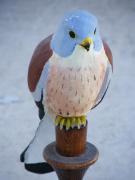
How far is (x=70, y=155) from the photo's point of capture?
872 mm

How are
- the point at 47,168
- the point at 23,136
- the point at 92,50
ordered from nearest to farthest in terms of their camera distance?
the point at 92,50 < the point at 47,168 < the point at 23,136

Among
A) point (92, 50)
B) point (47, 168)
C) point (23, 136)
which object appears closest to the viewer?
point (92, 50)

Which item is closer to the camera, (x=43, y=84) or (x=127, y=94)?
(x=43, y=84)

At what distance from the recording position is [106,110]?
4.93ft

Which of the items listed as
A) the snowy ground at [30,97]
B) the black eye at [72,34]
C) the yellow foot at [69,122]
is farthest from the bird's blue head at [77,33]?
the snowy ground at [30,97]

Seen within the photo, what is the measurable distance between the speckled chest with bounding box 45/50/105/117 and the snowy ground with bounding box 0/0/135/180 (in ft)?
1.80

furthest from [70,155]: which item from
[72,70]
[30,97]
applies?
[30,97]

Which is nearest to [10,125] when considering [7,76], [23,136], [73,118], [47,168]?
[23,136]

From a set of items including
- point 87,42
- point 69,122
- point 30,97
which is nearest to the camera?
point 87,42

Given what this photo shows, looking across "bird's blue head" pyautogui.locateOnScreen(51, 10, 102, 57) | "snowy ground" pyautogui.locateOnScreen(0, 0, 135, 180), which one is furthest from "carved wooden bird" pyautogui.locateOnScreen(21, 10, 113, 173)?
"snowy ground" pyautogui.locateOnScreen(0, 0, 135, 180)

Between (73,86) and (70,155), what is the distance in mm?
143

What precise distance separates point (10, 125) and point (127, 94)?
38 cm

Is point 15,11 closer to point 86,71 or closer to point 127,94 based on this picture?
point 127,94

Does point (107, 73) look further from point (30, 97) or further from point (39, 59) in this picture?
point (30, 97)
